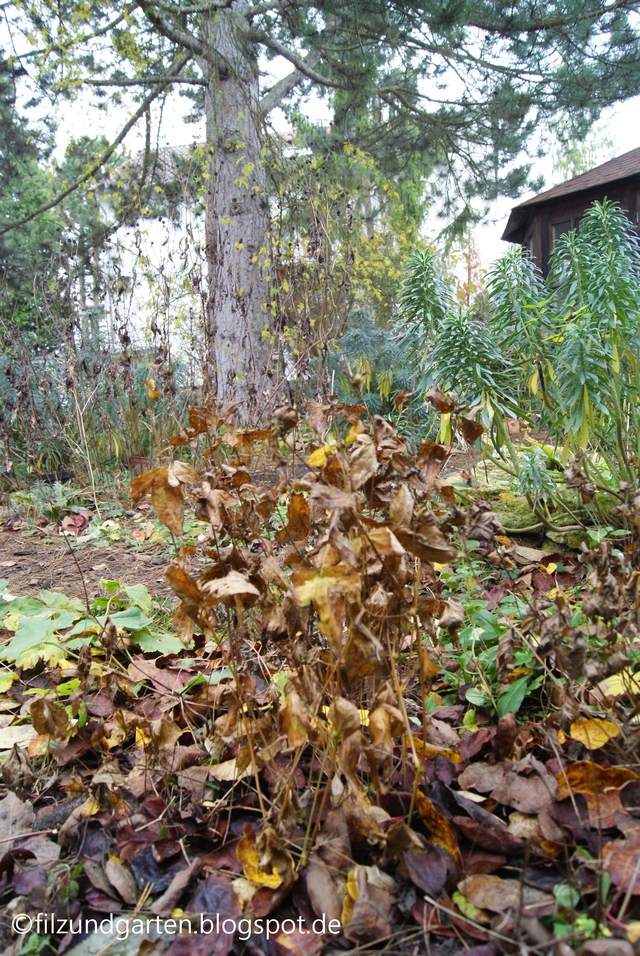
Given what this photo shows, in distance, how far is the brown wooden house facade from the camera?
10.2m

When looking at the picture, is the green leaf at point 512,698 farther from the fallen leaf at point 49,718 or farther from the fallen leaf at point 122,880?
the fallen leaf at point 49,718

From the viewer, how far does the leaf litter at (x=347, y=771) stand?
0.90 metres

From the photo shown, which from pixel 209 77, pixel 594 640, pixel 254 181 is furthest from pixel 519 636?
pixel 209 77

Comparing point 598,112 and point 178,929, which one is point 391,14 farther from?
point 178,929

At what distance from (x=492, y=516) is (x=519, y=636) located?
34cm

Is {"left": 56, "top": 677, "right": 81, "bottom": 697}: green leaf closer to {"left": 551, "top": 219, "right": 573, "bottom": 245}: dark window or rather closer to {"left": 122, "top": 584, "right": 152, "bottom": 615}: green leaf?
{"left": 122, "top": 584, "right": 152, "bottom": 615}: green leaf

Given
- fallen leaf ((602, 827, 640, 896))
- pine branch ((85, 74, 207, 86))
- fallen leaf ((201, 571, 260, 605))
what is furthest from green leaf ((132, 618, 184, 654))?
pine branch ((85, 74, 207, 86))

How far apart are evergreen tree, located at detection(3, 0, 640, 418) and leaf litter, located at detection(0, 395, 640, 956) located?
483cm

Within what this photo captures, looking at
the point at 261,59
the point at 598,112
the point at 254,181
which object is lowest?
the point at 254,181

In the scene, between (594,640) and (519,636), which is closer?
(594,640)

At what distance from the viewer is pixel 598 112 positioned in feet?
23.8

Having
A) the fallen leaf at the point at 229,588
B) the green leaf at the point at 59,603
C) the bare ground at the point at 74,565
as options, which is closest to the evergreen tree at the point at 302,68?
the bare ground at the point at 74,565

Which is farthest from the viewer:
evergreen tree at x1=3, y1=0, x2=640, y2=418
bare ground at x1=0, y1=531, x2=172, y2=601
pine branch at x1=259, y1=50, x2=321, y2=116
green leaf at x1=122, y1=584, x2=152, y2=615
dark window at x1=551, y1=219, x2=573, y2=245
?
dark window at x1=551, y1=219, x2=573, y2=245

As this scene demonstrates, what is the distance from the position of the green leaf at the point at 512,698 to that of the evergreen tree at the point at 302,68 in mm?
4838
